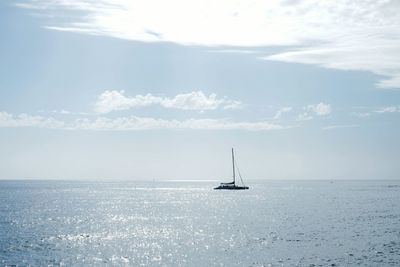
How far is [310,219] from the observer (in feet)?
413

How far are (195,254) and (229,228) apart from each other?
3366 cm

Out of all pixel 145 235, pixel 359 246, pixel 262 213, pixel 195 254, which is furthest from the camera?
pixel 262 213

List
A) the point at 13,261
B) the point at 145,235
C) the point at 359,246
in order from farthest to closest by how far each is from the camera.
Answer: the point at 145,235 → the point at 359,246 → the point at 13,261

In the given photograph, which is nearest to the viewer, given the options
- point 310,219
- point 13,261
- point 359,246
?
point 13,261

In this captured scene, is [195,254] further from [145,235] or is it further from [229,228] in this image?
[229,228]

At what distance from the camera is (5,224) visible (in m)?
112

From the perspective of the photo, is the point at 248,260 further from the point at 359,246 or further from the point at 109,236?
the point at 109,236

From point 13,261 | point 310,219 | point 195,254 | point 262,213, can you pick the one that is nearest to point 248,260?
point 195,254

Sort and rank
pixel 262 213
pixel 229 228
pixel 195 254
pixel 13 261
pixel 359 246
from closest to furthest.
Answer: pixel 13 261 → pixel 195 254 → pixel 359 246 → pixel 229 228 → pixel 262 213

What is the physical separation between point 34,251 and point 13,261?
7.70 meters

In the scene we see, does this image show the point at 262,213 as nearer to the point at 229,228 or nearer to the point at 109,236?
the point at 229,228

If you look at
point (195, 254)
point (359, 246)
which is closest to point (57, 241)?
point (195, 254)

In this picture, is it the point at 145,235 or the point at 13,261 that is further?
the point at 145,235

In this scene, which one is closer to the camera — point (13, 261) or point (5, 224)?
point (13, 261)
